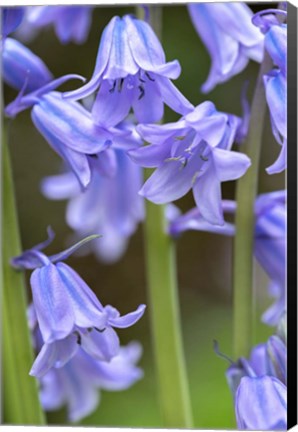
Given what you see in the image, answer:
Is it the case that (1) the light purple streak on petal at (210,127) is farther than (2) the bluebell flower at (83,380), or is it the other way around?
(2) the bluebell flower at (83,380)

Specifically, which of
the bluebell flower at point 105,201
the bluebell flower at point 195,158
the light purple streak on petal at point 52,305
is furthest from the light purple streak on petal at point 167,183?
the bluebell flower at point 105,201

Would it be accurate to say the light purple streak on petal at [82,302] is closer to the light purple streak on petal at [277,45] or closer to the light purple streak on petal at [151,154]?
the light purple streak on petal at [151,154]

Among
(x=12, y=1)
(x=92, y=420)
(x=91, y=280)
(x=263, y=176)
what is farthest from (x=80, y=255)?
(x=12, y=1)

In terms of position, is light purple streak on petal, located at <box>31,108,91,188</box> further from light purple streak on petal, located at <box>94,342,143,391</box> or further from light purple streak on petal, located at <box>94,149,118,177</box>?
light purple streak on petal, located at <box>94,342,143,391</box>

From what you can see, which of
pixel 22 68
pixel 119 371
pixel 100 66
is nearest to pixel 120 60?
pixel 100 66

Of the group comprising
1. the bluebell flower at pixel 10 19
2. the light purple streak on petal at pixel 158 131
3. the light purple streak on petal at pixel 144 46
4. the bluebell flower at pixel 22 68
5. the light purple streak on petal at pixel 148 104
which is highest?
the bluebell flower at pixel 10 19

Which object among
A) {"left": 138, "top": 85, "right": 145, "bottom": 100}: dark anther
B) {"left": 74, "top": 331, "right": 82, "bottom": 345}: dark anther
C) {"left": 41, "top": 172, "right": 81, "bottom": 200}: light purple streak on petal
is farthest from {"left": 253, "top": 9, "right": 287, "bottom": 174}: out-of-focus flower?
{"left": 41, "top": 172, "right": 81, "bottom": 200}: light purple streak on petal
